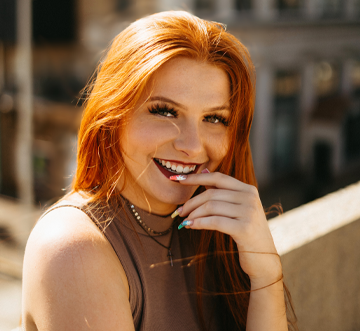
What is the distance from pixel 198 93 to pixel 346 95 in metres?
16.8

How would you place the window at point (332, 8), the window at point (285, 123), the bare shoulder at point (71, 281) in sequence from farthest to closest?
the window at point (332, 8), the window at point (285, 123), the bare shoulder at point (71, 281)

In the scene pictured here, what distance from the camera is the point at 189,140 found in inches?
59.7

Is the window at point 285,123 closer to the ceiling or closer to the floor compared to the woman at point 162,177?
closer to the floor

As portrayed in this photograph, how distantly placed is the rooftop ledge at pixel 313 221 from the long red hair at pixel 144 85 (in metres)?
0.60

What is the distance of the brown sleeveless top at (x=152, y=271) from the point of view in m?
1.45

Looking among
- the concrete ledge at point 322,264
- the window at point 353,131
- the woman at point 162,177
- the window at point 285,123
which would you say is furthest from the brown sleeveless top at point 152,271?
the window at point 353,131

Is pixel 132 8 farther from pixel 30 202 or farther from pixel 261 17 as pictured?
pixel 30 202

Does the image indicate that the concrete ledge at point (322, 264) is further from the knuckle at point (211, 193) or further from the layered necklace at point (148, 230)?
the knuckle at point (211, 193)

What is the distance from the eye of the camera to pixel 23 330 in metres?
1.45

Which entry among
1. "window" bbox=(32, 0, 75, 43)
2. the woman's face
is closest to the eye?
the woman's face

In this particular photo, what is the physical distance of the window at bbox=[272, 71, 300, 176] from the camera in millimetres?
15477

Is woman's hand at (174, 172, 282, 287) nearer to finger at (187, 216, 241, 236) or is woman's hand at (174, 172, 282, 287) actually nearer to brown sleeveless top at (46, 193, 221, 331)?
finger at (187, 216, 241, 236)

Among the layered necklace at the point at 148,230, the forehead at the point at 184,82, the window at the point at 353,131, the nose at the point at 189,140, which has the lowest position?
the window at the point at 353,131

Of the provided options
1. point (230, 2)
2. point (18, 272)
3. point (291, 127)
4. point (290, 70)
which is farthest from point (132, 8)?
point (18, 272)
